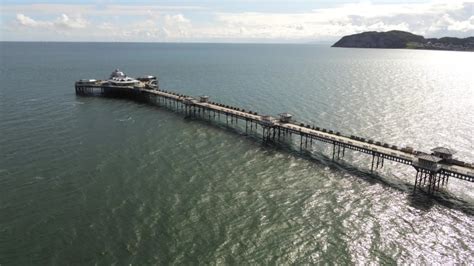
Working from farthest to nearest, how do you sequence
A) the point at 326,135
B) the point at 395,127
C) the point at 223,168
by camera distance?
the point at 395,127 < the point at 326,135 < the point at 223,168

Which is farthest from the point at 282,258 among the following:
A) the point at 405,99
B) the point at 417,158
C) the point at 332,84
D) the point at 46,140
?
the point at 332,84

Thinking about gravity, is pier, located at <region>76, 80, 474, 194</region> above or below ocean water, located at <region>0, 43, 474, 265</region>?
above

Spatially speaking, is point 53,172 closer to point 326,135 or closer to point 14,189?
point 14,189

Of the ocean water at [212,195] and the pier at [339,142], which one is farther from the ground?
the pier at [339,142]

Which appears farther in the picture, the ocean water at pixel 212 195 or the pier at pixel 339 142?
the pier at pixel 339 142

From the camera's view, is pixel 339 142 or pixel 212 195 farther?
pixel 339 142

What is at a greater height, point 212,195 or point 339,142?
point 339,142

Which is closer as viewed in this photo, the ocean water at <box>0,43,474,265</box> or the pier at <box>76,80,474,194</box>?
the ocean water at <box>0,43,474,265</box>

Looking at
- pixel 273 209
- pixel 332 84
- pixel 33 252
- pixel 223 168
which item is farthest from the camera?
pixel 332 84
